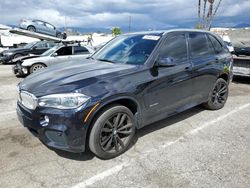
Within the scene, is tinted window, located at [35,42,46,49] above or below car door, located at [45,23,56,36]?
below

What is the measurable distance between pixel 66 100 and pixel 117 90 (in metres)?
0.69

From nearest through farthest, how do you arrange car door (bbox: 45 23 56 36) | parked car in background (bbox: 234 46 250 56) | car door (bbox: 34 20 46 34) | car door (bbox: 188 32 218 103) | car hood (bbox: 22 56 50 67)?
car door (bbox: 188 32 218 103)
parked car in background (bbox: 234 46 250 56)
car hood (bbox: 22 56 50 67)
car door (bbox: 34 20 46 34)
car door (bbox: 45 23 56 36)

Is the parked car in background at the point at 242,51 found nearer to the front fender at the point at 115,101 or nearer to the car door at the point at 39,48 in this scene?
the front fender at the point at 115,101

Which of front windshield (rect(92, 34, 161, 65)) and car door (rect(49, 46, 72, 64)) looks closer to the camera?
front windshield (rect(92, 34, 161, 65))

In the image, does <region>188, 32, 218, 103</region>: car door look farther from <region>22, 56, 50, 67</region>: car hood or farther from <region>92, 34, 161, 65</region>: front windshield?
<region>22, 56, 50, 67</region>: car hood

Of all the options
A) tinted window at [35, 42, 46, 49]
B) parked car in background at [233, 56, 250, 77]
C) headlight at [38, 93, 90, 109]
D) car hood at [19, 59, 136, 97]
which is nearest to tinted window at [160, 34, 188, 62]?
car hood at [19, 59, 136, 97]

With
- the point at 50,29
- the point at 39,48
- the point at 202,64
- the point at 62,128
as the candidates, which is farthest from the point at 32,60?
the point at 50,29

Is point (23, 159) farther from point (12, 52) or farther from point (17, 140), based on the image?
point (12, 52)

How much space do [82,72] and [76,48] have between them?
26.1 ft

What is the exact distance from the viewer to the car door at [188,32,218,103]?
4625 millimetres

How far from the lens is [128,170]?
3205 millimetres

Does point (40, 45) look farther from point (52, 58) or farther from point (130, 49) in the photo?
point (130, 49)

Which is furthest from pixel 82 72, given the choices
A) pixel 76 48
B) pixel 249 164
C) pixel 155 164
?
pixel 76 48

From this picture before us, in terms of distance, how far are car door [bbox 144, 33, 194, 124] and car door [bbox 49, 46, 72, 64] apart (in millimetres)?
7083
